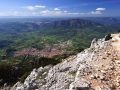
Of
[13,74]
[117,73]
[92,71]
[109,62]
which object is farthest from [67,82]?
[13,74]

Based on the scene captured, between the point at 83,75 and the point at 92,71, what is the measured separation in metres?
1.97

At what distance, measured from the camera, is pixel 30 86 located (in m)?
27.8

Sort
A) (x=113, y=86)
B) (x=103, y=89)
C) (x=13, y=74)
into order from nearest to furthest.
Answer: (x=103, y=89)
(x=113, y=86)
(x=13, y=74)

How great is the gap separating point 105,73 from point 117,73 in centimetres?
189

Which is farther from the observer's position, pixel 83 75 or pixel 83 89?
pixel 83 75

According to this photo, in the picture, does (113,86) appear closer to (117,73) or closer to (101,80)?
(101,80)

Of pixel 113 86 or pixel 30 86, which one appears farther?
pixel 30 86

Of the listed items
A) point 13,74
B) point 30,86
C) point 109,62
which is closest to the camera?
point 109,62

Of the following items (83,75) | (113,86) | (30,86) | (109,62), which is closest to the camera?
(113,86)

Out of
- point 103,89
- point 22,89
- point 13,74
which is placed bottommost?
point 13,74

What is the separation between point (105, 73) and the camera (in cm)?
2116

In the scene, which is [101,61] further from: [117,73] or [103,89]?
[103,89]

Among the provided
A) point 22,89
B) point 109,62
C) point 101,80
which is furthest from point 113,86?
point 22,89

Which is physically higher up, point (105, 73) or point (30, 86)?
point (105, 73)
